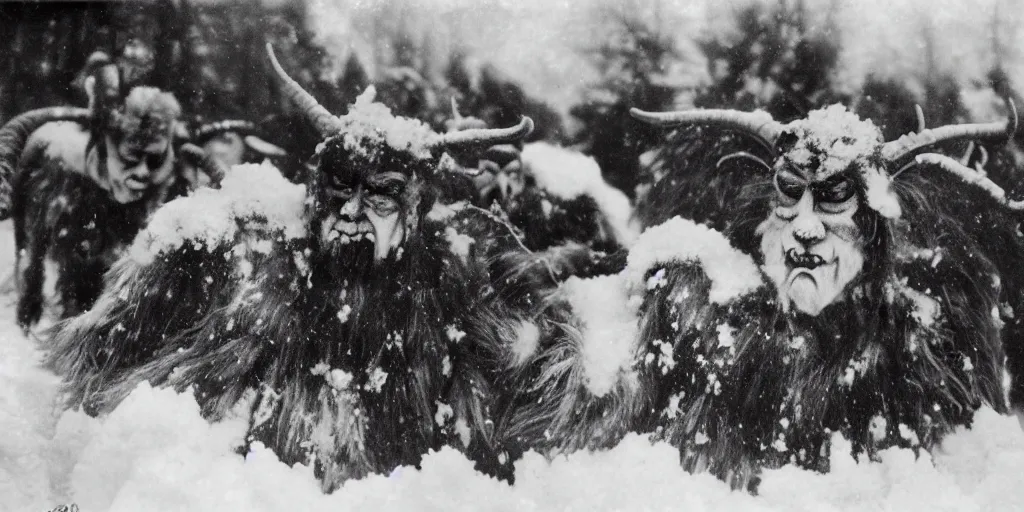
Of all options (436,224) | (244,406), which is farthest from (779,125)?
(244,406)

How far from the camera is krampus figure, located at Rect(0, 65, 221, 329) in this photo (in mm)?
2578

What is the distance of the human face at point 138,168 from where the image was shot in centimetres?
258

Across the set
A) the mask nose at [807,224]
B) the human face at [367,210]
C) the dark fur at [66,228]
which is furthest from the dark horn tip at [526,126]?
the dark fur at [66,228]

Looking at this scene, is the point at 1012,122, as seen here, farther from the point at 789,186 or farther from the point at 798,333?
the point at 798,333

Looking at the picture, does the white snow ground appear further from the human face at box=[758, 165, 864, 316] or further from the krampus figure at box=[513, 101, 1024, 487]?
the human face at box=[758, 165, 864, 316]

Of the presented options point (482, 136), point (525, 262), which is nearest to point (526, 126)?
point (482, 136)

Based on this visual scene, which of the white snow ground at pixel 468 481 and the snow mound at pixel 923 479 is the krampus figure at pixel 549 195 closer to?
the white snow ground at pixel 468 481

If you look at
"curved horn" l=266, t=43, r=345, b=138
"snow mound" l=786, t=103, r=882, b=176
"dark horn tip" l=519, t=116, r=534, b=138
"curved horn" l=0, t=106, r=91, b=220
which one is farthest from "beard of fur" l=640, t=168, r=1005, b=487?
"curved horn" l=0, t=106, r=91, b=220

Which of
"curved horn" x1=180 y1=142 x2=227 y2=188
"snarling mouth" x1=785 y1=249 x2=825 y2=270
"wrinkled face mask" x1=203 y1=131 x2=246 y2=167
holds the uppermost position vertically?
"snarling mouth" x1=785 y1=249 x2=825 y2=270

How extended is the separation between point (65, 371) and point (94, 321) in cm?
18

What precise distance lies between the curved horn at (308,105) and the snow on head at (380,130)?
0.04 m

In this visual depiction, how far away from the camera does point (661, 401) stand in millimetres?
2449

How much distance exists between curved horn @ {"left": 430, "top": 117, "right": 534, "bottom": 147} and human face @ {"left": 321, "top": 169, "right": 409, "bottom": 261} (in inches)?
7.3

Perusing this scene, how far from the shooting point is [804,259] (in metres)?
2.38
